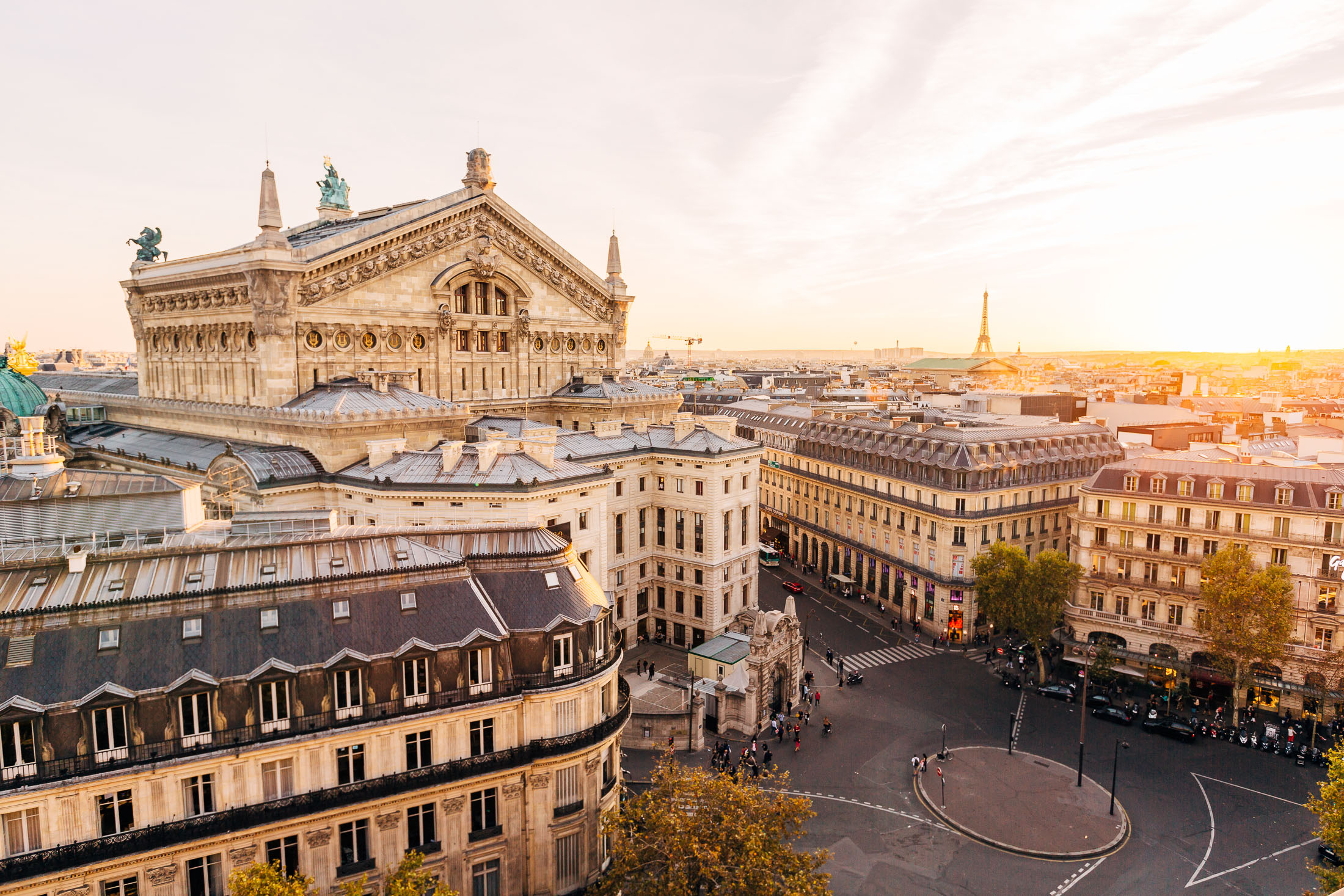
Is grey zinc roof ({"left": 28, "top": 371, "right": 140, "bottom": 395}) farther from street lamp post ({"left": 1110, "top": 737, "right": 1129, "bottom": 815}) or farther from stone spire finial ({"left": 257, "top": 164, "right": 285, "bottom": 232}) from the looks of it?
street lamp post ({"left": 1110, "top": 737, "right": 1129, "bottom": 815})

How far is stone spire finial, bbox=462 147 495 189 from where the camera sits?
2721 inches

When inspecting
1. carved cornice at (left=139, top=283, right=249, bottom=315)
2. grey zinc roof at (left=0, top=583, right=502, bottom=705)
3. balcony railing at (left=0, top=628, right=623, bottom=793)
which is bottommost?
balcony railing at (left=0, top=628, right=623, bottom=793)

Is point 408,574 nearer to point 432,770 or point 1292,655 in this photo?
point 432,770

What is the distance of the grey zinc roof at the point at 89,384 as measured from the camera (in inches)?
3504

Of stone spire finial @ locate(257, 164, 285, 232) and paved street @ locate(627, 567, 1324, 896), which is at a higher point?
stone spire finial @ locate(257, 164, 285, 232)

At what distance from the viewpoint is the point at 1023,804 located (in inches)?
1770

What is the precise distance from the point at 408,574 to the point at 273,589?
4.75m

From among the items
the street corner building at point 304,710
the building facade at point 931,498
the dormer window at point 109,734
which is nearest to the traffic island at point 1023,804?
the street corner building at point 304,710

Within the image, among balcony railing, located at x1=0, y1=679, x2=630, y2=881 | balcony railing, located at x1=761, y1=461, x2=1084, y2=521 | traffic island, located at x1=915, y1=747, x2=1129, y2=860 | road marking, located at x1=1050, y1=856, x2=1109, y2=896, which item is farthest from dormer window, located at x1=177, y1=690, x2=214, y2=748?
balcony railing, located at x1=761, y1=461, x2=1084, y2=521

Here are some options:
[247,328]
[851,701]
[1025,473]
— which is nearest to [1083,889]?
[851,701]

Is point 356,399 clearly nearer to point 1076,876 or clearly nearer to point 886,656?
point 886,656

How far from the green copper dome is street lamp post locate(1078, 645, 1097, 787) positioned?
8365 cm

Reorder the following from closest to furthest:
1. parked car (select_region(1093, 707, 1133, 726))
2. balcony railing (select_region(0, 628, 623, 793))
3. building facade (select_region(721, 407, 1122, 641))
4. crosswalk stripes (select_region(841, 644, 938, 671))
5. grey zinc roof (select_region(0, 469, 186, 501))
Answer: balcony railing (select_region(0, 628, 623, 793)) → grey zinc roof (select_region(0, 469, 186, 501)) → parked car (select_region(1093, 707, 1133, 726)) → crosswalk stripes (select_region(841, 644, 938, 671)) → building facade (select_region(721, 407, 1122, 641))

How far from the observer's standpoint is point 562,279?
77500mm
